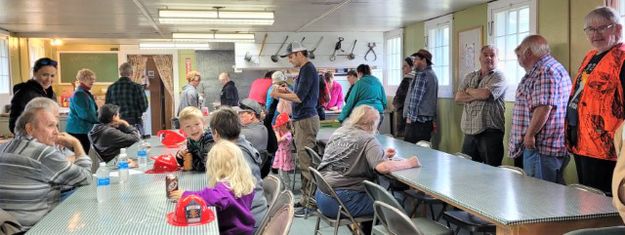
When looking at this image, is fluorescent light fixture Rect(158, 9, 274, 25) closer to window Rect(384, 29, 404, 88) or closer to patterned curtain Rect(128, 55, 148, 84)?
window Rect(384, 29, 404, 88)

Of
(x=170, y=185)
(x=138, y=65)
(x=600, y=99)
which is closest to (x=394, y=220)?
(x=170, y=185)

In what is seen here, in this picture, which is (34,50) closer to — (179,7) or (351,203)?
(179,7)

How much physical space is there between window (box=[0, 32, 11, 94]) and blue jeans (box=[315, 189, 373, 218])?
6298 mm

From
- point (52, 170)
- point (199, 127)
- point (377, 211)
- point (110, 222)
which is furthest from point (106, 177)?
point (377, 211)

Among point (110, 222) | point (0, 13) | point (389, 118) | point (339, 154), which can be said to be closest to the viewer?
point (110, 222)

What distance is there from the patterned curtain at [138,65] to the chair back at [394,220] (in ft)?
33.9

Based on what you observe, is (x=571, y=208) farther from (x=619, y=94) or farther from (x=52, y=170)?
(x=52, y=170)

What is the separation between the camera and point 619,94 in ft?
9.63

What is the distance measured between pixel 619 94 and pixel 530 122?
33.3 inches

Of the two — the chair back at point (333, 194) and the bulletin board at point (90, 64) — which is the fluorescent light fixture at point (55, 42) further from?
the chair back at point (333, 194)

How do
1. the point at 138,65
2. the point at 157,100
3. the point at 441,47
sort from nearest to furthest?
the point at 441,47 < the point at 138,65 < the point at 157,100

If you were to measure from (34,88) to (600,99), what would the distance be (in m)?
4.37

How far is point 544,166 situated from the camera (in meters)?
3.69

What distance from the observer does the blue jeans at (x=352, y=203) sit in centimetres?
348
